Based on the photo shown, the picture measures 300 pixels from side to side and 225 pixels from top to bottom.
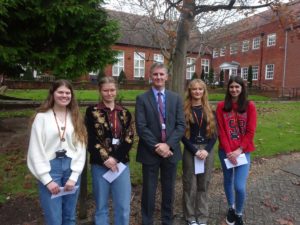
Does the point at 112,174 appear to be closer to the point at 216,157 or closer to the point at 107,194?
the point at 107,194

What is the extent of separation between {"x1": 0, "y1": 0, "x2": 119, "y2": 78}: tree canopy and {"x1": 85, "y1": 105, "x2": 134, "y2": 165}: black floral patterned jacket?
4.89m

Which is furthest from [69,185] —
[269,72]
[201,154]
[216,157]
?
[269,72]

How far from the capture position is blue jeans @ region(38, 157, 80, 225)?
3.29 metres

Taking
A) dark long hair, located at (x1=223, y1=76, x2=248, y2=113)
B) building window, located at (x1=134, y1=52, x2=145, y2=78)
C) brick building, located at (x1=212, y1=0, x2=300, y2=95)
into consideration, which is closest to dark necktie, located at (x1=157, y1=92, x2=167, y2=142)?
dark long hair, located at (x1=223, y1=76, x2=248, y2=113)

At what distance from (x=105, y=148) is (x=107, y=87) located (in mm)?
703

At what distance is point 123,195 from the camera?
12.2ft

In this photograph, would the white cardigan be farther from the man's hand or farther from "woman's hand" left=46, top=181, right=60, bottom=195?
the man's hand

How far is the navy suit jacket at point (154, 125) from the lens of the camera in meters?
3.85

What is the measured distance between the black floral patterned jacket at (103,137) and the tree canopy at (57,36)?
4.89 meters

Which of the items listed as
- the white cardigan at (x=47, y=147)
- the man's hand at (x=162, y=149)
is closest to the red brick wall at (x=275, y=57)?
the man's hand at (x=162, y=149)

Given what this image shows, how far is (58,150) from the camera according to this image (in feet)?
10.9

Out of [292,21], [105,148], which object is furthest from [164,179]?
[292,21]

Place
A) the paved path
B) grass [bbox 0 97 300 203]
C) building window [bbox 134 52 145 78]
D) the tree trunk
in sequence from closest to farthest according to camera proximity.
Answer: the paved path
grass [bbox 0 97 300 203]
the tree trunk
building window [bbox 134 52 145 78]

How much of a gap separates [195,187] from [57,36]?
20.6 feet
